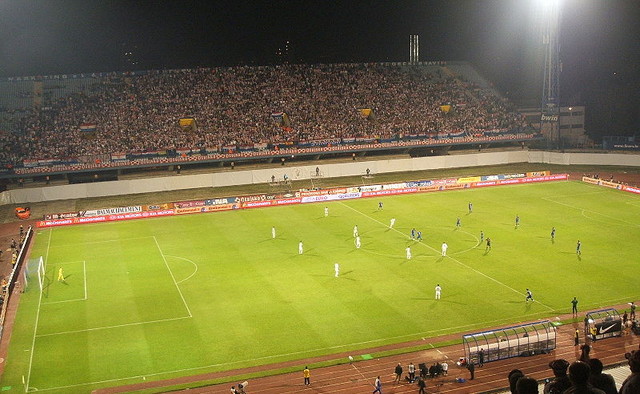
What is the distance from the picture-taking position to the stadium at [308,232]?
31.6 metres

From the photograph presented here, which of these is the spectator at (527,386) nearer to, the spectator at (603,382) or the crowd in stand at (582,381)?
the crowd in stand at (582,381)

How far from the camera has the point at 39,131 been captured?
7906cm

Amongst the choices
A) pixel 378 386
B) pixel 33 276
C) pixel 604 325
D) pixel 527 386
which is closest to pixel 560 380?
pixel 527 386

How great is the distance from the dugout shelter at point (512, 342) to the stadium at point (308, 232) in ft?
0.35

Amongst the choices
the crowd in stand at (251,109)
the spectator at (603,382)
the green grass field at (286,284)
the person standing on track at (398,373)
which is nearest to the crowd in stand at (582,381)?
the spectator at (603,382)

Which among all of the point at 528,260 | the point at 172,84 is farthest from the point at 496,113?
the point at 528,260

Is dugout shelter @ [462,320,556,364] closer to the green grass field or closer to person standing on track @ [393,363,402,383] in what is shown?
person standing on track @ [393,363,402,383]

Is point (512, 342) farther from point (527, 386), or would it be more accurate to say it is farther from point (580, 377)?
point (580, 377)

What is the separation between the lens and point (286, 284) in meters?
42.9

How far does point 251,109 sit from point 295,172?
1336 cm

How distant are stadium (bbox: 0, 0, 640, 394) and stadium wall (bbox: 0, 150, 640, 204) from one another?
280mm

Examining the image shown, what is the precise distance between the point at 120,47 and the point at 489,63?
6040 cm

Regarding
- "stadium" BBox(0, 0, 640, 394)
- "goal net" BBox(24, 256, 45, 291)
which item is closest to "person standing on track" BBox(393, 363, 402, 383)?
"stadium" BBox(0, 0, 640, 394)

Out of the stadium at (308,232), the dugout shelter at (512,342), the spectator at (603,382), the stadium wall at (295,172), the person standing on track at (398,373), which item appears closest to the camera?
the spectator at (603,382)
